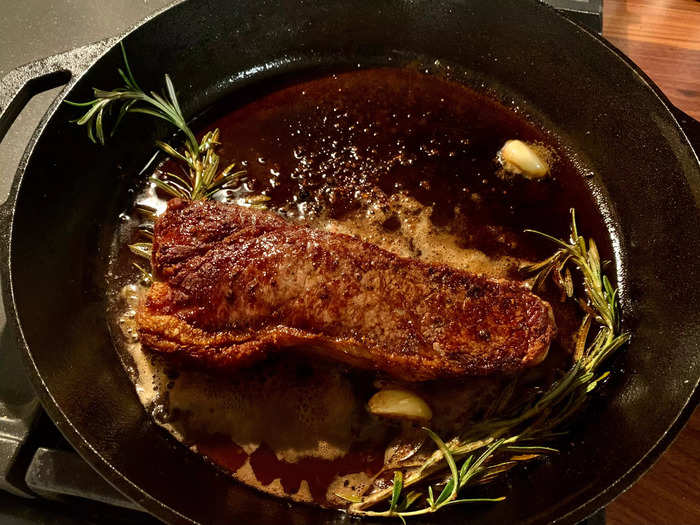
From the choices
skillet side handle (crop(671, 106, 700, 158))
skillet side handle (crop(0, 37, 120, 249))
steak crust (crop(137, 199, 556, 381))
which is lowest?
steak crust (crop(137, 199, 556, 381))

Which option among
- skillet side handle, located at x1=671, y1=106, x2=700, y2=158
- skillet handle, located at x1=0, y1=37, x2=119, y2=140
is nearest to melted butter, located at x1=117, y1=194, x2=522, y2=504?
skillet handle, located at x1=0, y1=37, x2=119, y2=140

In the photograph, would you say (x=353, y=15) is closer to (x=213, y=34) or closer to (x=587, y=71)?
(x=213, y=34)

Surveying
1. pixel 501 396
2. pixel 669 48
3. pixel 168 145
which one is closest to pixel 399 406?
pixel 501 396

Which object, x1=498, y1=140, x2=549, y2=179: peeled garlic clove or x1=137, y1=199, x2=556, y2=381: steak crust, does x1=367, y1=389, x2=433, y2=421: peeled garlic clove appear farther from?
x1=498, y1=140, x2=549, y2=179: peeled garlic clove

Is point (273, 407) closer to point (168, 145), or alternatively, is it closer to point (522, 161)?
point (168, 145)

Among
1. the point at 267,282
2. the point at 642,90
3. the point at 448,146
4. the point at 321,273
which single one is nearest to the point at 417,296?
the point at 321,273

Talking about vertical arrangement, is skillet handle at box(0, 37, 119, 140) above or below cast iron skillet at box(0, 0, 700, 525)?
above
